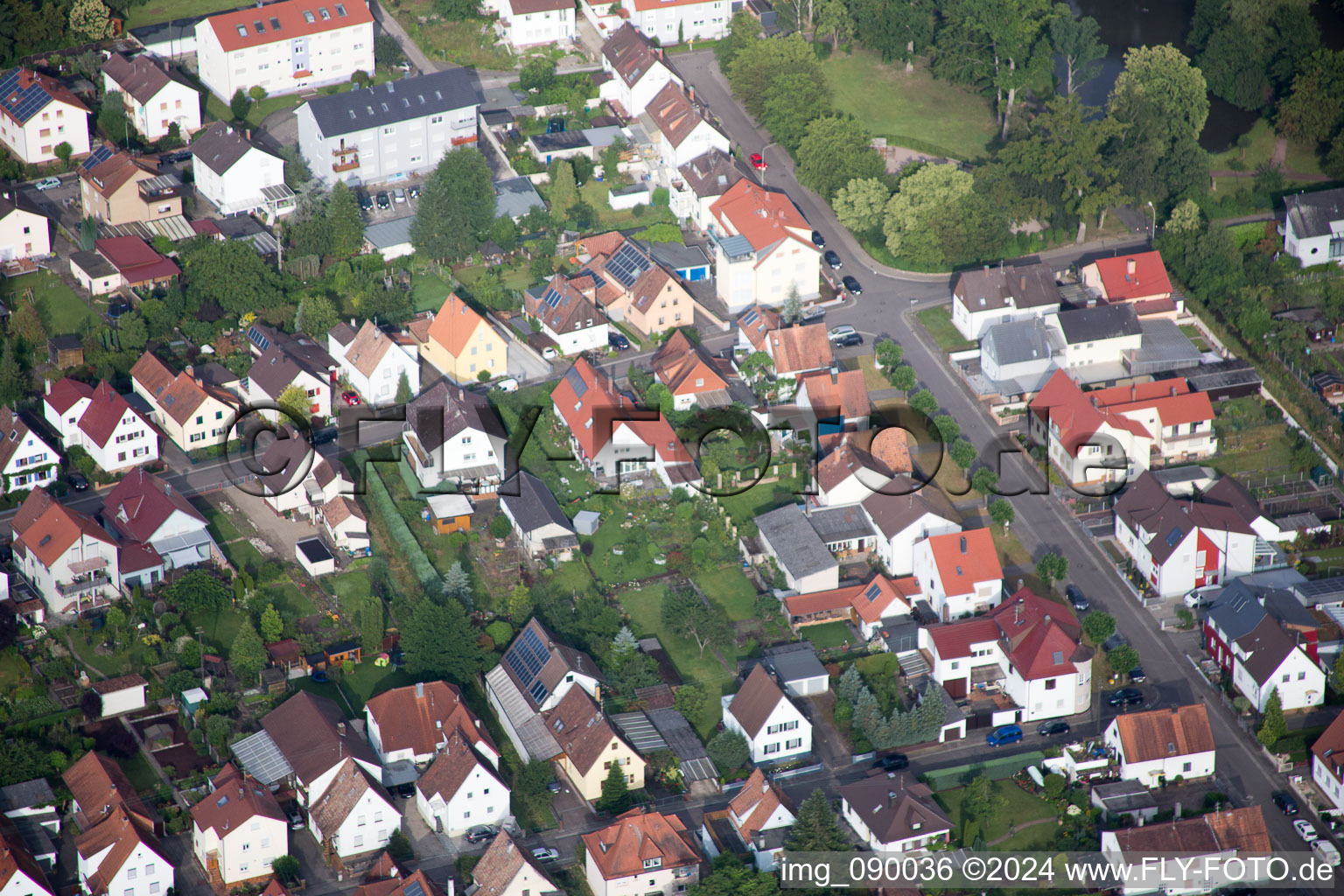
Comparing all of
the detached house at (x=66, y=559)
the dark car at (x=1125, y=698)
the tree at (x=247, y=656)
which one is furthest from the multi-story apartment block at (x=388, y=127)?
the dark car at (x=1125, y=698)

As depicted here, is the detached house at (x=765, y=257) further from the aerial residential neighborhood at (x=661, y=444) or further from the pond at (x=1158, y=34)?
the pond at (x=1158, y=34)

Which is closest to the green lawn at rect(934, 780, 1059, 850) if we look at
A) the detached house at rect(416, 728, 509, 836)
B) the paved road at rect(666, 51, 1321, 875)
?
the paved road at rect(666, 51, 1321, 875)

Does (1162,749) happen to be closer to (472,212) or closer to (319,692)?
(319,692)

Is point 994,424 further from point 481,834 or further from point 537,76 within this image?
point 537,76

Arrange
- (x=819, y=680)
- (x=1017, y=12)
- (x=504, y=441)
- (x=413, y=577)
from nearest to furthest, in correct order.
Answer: (x=819, y=680)
(x=413, y=577)
(x=504, y=441)
(x=1017, y=12)

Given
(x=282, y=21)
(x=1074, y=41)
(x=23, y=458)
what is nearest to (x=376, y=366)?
(x=23, y=458)

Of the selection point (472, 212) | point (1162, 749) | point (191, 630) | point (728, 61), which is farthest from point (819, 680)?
point (728, 61)
